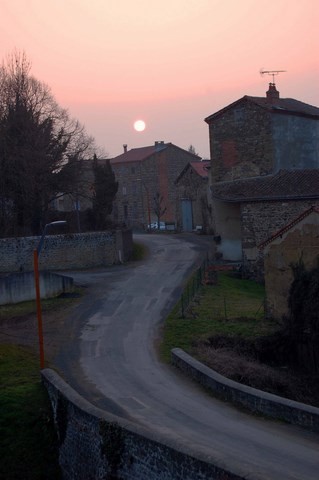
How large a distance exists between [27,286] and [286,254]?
12050mm

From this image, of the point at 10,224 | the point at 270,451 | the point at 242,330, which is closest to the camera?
the point at 270,451

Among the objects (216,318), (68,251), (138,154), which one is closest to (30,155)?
(68,251)

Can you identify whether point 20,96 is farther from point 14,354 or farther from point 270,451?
point 270,451

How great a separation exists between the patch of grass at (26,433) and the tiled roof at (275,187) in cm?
1806

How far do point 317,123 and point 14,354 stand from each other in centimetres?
2464

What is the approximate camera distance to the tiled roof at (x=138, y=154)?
216 feet

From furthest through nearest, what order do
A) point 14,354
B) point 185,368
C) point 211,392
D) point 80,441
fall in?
point 14,354 → point 185,368 → point 211,392 → point 80,441

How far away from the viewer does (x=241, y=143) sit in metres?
36.8

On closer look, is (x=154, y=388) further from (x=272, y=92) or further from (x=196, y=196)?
(x=196, y=196)

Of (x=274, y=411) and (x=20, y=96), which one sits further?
(x=20, y=96)

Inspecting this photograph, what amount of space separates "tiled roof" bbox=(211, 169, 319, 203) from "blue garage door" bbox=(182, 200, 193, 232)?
1418 cm

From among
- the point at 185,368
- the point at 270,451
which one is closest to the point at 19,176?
the point at 185,368

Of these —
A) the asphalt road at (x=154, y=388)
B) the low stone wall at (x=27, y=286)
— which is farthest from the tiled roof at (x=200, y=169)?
the low stone wall at (x=27, y=286)

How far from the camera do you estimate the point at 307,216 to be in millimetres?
22625
